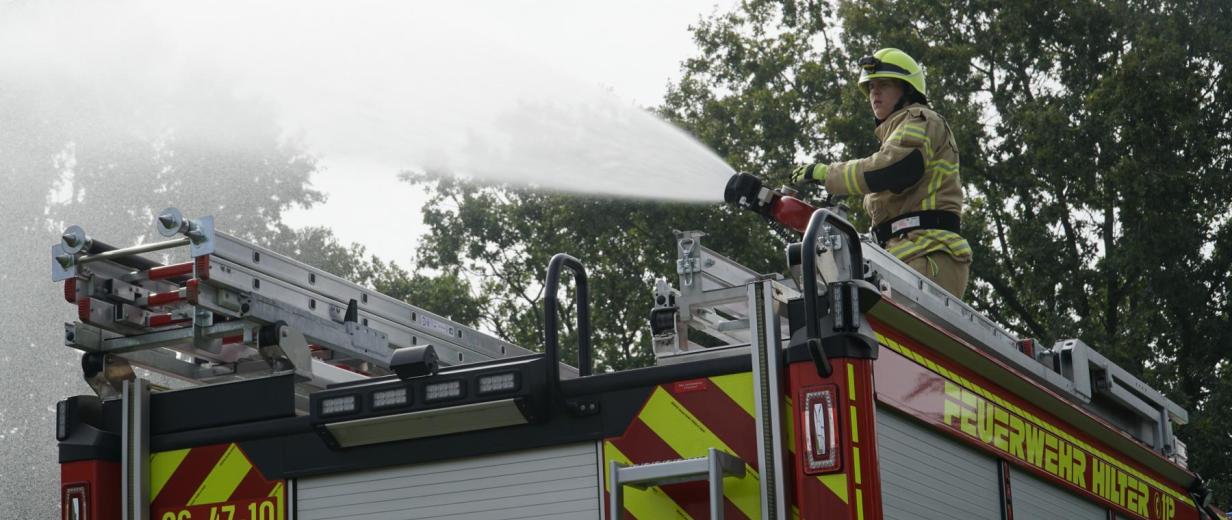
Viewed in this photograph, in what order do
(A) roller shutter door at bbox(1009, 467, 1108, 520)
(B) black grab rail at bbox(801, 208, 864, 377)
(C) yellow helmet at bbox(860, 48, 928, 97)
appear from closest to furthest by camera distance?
(B) black grab rail at bbox(801, 208, 864, 377), (A) roller shutter door at bbox(1009, 467, 1108, 520), (C) yellow helmet at bbox(860, 48, 928, 97)

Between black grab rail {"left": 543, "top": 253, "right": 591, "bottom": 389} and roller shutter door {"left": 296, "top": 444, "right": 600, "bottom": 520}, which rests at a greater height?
black grab rail {"left": 543, "top": 253, "right": 591, "bottom": 389}

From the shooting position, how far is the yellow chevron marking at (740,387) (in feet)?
14.2

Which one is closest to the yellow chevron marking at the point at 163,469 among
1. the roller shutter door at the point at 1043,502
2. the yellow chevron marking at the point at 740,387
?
the yellow chevron marking at the point at 740,387

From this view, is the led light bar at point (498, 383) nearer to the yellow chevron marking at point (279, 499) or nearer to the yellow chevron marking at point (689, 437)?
the yellow chevron marking at point (689, 437)

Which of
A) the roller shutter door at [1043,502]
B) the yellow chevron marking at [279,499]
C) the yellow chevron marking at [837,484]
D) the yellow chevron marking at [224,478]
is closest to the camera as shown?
the yellow chevron marking at [837,484]

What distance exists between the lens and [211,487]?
16.6 feet

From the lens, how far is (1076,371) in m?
6.27

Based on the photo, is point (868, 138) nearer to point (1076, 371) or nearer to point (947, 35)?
point (947, 35)

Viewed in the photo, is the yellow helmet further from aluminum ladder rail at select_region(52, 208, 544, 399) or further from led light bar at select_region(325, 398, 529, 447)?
led light bar at select_region(325, 398, 529, 447)

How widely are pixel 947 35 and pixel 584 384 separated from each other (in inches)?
841

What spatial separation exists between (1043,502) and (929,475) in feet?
3.61

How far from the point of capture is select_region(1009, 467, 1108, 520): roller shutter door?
17.3ft

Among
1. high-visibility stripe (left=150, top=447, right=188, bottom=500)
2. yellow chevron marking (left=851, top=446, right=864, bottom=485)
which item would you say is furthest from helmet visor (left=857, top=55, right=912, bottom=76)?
high-visibility stripe (left=150, top=447, right=188, bottom=500)

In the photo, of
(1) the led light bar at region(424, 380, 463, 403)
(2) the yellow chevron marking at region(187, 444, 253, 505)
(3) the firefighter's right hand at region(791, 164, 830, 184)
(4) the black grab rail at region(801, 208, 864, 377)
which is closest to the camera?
(4) the black grab rail at region(801, 208, 864, 377)
